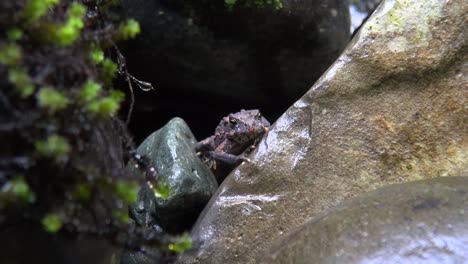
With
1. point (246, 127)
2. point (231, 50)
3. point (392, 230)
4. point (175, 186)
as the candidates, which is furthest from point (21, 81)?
point (231, 50)

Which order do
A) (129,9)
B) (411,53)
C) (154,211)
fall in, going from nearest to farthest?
(411,53) < (154,211) < (129,9)

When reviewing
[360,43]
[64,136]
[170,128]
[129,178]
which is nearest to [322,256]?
[129,178]

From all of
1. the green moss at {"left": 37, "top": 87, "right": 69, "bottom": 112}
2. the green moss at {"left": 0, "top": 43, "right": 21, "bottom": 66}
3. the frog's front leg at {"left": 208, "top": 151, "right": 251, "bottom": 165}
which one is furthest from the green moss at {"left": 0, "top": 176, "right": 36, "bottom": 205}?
the frog's front leg at {"left": 208, "top": 151, "right": 251, "bottom": 165}

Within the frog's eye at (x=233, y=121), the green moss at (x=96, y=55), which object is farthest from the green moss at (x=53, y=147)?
the frog's eye at (x=233, y=121)

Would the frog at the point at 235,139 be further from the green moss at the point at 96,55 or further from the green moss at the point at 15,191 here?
the green moss at the point at 15,191

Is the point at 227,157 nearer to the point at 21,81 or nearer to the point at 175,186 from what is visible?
the point at 175,186

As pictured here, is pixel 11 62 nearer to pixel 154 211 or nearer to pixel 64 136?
pixel 64 136
